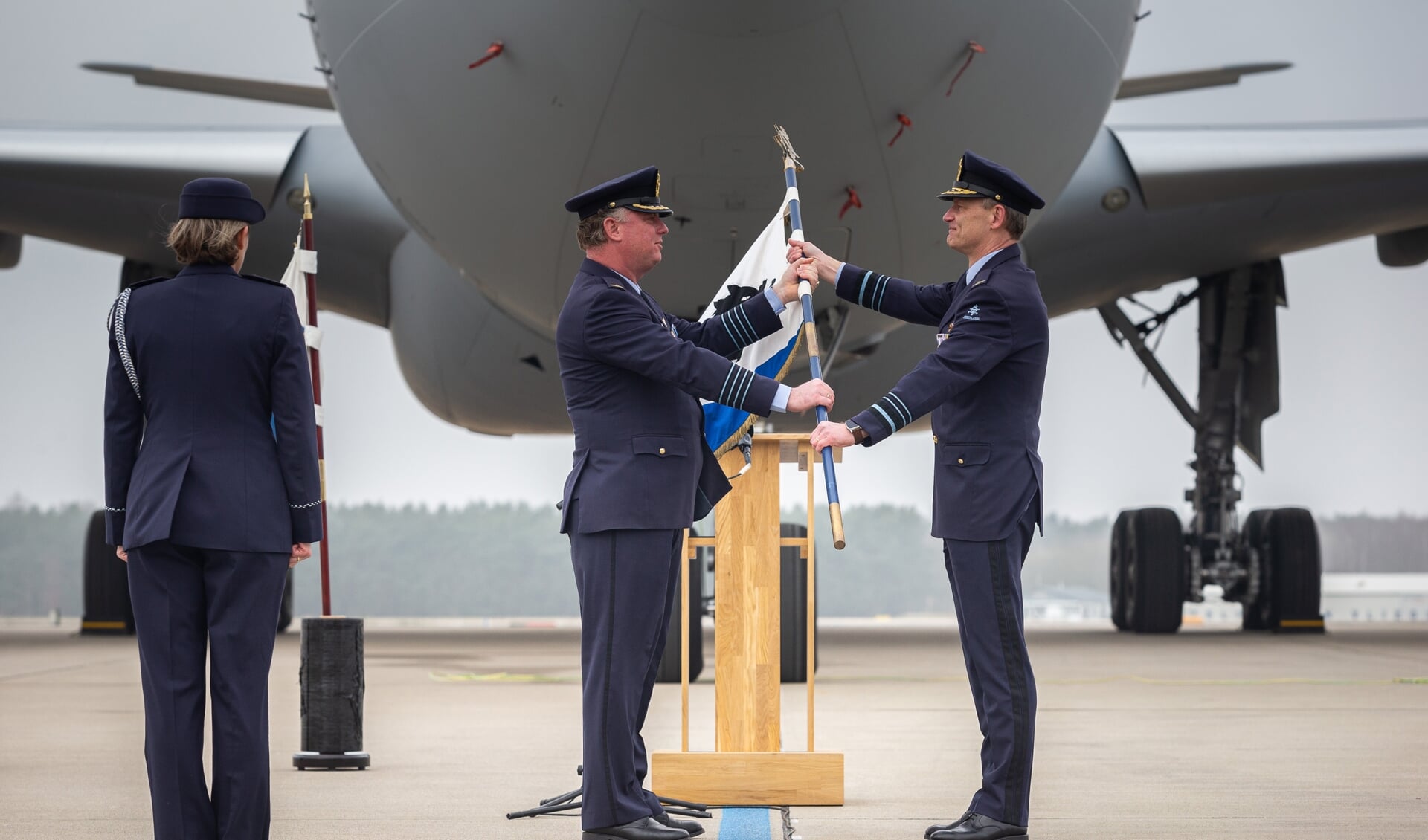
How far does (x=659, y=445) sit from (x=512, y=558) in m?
16.1

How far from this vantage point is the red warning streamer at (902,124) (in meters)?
5.70

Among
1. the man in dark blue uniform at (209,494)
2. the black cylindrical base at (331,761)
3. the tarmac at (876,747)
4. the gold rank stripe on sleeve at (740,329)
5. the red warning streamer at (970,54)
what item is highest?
the red warning streamer at (970,54)

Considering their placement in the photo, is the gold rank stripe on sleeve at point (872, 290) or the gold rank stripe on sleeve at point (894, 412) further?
the gold rank stripe on sleeve at point (872, 290)

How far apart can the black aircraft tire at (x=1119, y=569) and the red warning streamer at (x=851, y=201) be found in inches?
273

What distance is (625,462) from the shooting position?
363 centimetres

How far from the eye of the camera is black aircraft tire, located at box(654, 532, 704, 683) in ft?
22.2

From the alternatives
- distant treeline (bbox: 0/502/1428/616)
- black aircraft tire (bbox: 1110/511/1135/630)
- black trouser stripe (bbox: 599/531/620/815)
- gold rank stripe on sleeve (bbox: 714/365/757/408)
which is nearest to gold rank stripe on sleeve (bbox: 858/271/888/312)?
gold rank stripe on sleeve (bbox: 714/365/757/408)

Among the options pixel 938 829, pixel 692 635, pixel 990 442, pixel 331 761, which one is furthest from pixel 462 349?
pixel 938 829

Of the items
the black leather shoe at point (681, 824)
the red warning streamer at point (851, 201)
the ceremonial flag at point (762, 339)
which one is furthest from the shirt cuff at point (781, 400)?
the red warning streamer at point (851, 201)

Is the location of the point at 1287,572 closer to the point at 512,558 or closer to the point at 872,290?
the point at 872,290

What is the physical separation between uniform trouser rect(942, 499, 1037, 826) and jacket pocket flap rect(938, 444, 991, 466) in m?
0.18

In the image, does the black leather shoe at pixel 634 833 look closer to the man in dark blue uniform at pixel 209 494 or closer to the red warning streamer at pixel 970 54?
the man in dark blue uniform at pixel 209 494

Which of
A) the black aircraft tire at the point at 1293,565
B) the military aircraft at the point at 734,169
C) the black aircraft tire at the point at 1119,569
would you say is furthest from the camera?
the black aircraft tire at the point at 1119,569

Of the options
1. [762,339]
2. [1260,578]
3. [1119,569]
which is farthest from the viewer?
[1119,569]
